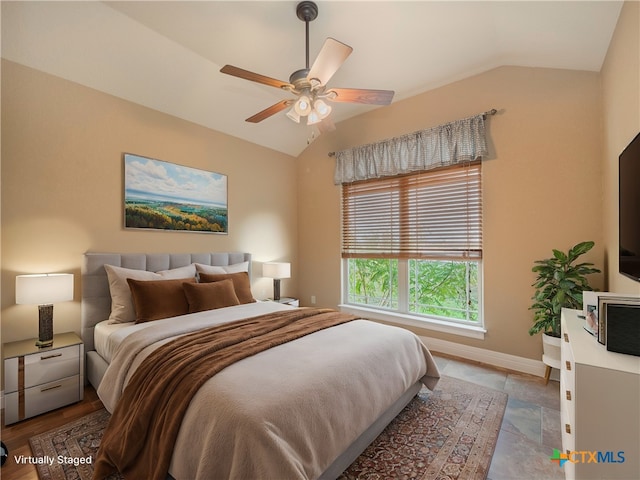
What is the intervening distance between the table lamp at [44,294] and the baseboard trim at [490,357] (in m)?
3.69

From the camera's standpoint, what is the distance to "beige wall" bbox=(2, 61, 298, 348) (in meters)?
2.32

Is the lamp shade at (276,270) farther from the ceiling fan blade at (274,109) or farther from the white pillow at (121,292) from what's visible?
the ceiling fan blade at (274,109)

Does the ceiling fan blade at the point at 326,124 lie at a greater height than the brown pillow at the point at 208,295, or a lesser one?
greater

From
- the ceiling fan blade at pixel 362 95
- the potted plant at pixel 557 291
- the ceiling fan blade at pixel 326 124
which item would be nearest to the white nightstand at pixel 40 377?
the ceiling fan blade at pixel 326 124

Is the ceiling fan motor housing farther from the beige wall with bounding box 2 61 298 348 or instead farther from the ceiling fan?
the beige wall with bounding box 2 61 298 348

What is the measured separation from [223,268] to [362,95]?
7.96ft

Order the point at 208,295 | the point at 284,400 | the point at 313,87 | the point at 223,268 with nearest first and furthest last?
the point at 284,400 → the point at 313,87 → the point at 208,295 → the point at 223,268

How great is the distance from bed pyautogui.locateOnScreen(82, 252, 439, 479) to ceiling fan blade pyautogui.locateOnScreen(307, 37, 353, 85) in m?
1.88

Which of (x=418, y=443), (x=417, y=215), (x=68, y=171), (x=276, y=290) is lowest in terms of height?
(x=418, y=443)

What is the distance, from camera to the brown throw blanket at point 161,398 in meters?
1.35

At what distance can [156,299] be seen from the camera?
2562mm

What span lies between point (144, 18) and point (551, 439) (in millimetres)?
4461

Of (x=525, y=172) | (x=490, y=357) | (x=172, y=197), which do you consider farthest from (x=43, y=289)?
(x=525, y=172)

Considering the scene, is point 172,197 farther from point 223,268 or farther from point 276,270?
point 276,270
